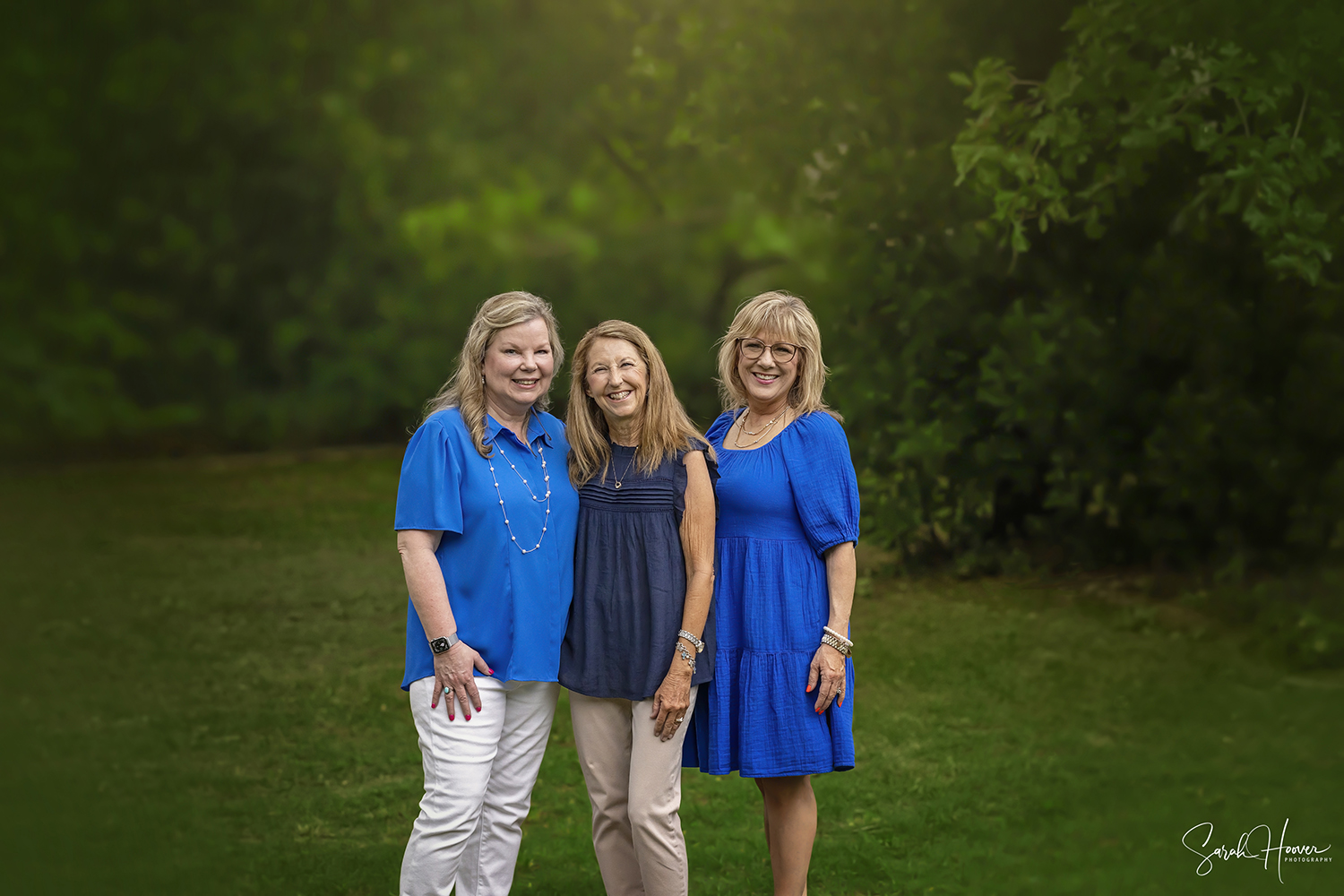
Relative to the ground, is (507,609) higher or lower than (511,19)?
lower

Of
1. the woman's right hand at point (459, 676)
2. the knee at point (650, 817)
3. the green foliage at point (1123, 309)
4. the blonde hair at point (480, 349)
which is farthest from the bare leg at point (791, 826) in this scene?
the green foliage at point (1123, 309)

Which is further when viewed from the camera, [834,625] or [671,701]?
[834,625]

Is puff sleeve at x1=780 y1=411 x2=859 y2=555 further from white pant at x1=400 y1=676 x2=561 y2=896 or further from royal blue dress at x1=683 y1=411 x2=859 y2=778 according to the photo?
white pant at x1=400 y1=676 x2=561 y2=896

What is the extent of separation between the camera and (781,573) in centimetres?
337

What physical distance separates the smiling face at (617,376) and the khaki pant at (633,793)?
0.77 meters

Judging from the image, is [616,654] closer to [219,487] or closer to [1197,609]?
[1197,609]

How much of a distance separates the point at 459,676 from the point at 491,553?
322 mm

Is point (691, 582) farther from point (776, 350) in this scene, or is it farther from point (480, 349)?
point (480, 349)

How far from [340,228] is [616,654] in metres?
11.4

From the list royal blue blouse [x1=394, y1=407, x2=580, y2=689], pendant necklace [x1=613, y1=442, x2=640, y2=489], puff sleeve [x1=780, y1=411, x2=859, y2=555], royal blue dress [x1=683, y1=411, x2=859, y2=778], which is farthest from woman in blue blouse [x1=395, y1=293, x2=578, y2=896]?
puff sleeve [x1=780, y1=411, x2=859, y2=555]

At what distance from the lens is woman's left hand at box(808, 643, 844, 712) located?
11.0ft

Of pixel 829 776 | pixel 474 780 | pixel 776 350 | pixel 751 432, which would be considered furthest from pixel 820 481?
pixel 829 776

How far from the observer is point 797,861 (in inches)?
138

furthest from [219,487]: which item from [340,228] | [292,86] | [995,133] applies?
[995,133]
